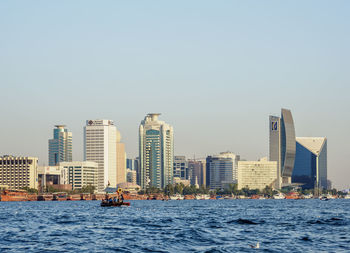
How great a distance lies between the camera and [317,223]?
116562mm

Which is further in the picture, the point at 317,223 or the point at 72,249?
the point at 317,223

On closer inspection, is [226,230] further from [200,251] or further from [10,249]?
[10,249]

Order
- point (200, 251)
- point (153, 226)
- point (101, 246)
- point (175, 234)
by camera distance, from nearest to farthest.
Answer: point (200, 251), point (101, 246), point (175, 234), point (153, 226)

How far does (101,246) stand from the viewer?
261ft

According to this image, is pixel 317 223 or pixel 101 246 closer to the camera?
pixel 101 246

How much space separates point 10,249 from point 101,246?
974cm

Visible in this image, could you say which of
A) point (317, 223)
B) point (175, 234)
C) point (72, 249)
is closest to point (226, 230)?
point (175, 234)

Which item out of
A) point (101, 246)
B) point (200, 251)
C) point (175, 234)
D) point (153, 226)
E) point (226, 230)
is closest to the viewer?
point (200, 251)

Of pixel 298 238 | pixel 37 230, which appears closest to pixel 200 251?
pixel 298 238

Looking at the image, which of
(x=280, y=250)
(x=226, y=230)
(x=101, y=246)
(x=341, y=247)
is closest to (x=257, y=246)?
(x=280, y=250)

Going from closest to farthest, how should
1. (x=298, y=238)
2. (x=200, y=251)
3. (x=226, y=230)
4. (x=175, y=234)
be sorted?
(x=200, y=251), (x=298, y=238), (x=175, y=234), (x=226, y=230)

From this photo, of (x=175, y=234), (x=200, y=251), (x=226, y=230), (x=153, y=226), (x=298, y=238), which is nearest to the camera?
(x=200, y=251)

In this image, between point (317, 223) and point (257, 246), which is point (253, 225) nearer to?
point (317, 223)

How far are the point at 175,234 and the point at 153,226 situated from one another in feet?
59.7
